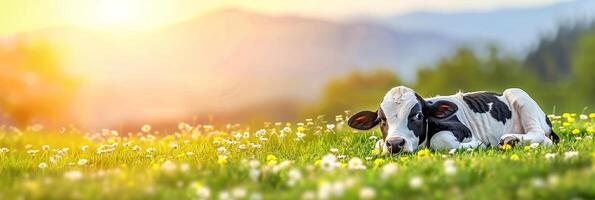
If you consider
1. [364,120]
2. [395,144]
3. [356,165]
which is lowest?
[395,144]

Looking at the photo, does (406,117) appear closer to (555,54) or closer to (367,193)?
(367,193)

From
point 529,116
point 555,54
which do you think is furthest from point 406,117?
point 555,54

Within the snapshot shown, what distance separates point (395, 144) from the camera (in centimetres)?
1193

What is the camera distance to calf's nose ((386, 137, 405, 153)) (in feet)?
39.1

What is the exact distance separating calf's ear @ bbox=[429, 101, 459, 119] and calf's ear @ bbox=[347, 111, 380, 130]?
862 mm

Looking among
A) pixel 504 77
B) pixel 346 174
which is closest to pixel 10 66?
pixel 504 77

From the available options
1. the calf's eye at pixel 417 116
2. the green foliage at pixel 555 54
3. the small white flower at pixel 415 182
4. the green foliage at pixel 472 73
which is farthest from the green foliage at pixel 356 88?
the small white flower at pixel 415 182

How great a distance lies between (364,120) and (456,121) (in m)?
1.39

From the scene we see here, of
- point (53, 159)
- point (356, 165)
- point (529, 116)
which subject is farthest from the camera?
point (529, 116)

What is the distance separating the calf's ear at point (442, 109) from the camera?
41.9ft

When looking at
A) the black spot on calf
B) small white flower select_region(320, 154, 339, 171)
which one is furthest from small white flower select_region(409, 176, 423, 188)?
the black spot on calf

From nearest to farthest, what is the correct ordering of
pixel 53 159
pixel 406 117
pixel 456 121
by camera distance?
1. pixel 406 117
2. pixel 53 159
3. pixel 456 121

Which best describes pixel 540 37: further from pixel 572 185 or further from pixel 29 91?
pixel 572 185

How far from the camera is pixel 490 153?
11211 millimetres
